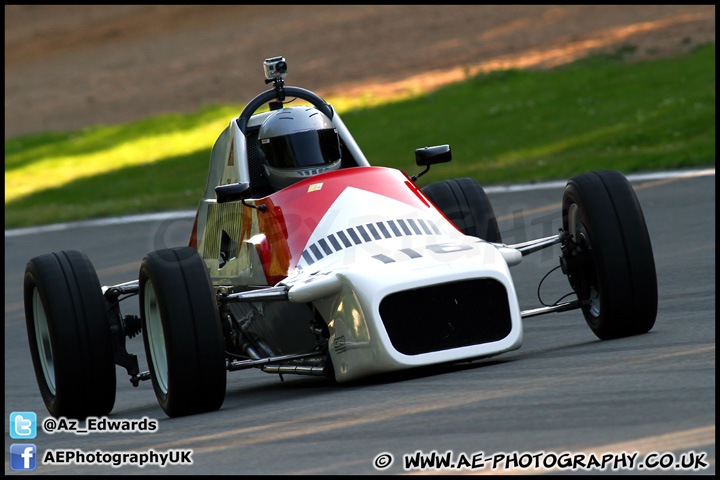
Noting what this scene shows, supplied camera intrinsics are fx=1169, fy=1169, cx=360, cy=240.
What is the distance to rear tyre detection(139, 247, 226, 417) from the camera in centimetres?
628

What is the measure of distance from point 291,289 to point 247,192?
3.83 feet

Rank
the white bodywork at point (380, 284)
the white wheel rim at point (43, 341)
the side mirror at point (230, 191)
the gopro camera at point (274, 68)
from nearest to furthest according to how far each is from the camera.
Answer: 1. the white bodywork at point (380, 284)
2. the side mirror at point (230, 191)
3. the white wheel rim at point (43, 341)
4. the gopro camera at point (274, 68)

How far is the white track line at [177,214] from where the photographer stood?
50.4 feet

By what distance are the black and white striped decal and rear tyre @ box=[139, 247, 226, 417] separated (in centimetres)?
73

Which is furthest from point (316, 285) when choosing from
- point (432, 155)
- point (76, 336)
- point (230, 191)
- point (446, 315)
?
point (432, 155)

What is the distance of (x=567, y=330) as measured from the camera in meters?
8.06

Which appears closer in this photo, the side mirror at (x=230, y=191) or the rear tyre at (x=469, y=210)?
the side mirror at (x=230, y=191)

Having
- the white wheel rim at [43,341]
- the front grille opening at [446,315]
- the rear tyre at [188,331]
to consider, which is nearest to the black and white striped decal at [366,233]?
the front grille opening at [446,315]

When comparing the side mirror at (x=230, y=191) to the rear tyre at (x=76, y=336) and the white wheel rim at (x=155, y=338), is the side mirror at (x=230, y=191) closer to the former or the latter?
the white wheel rim at (x=155, y=338)

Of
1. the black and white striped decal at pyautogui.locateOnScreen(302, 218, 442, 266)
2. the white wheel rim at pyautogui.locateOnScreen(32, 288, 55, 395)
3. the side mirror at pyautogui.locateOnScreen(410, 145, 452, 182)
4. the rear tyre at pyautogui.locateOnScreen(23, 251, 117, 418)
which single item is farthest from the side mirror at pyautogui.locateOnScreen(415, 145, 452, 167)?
the white wheel rim at pyautogui.locateOnScreen(32, 288, 55, 395)

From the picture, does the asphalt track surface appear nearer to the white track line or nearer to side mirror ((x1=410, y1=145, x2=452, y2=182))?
side mirror ((x1=410, y1=145, x2=452, y2=182))

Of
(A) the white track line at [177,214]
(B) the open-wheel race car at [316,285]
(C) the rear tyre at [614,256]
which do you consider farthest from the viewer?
(A) the white track line at [177,214]

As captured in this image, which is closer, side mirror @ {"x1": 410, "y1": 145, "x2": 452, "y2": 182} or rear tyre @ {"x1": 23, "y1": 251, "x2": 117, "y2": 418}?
rear tyre @ {"x1": 23, "y1": 251, "x2": 117, "y2": 418}

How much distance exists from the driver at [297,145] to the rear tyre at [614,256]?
1.80 m
